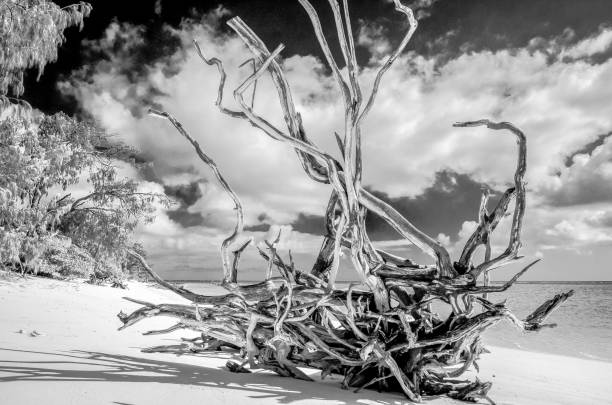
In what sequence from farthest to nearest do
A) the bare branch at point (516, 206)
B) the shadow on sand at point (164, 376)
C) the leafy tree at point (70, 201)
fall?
the leafy tree at point (70, 201), the bare branch at point (516, 206), the shadow on sand at point (164, 376)

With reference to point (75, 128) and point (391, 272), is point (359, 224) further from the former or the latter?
point (75, 128)

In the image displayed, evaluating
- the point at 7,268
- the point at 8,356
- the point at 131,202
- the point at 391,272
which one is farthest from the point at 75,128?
the point at 391,272

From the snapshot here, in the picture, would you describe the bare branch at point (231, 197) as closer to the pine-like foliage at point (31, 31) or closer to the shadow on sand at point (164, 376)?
the shadow on sand at point (164, 376)

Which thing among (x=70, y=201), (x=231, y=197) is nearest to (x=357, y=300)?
(x=231, y=197)

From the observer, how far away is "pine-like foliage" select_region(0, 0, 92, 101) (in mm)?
6898

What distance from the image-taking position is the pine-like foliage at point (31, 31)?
272 inches

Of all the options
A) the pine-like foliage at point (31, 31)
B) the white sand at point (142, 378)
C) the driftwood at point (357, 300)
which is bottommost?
the white sand at point (142, 378)

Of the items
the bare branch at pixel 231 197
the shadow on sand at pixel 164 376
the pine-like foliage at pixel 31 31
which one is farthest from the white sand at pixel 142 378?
the pine-like foliage at pixel 31 31

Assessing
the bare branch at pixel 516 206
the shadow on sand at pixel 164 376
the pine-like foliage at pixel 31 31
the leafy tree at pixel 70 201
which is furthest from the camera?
the leafy tree at pixel 70 201

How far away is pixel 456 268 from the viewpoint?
2521 mm

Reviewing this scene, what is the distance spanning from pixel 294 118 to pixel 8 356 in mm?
2304

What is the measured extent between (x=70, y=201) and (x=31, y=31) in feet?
29.0

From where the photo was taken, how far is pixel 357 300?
268cm

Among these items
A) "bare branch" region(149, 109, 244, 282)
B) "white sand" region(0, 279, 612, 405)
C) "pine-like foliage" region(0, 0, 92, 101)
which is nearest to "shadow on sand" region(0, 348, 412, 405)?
"white sand" region(0, 279, 612, 405)
